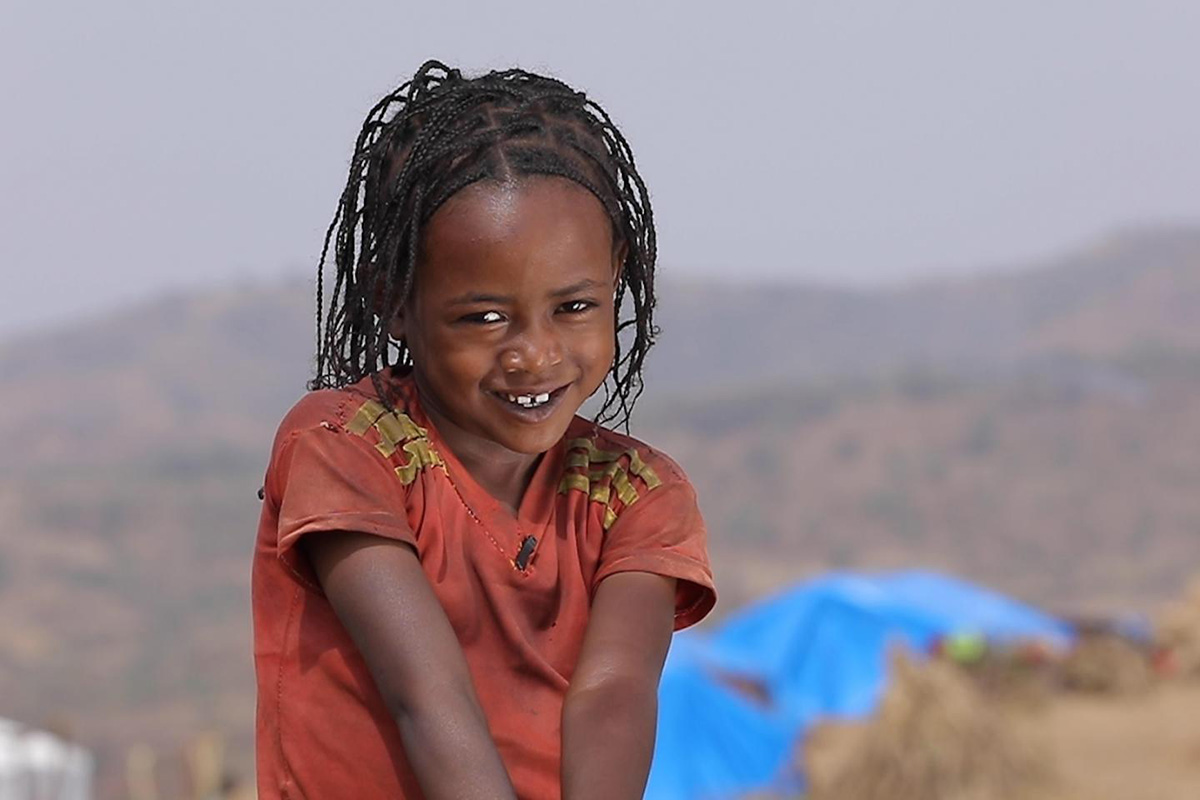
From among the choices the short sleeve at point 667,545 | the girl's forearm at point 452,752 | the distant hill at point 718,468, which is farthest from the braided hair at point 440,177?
the distant hill at point 718,468

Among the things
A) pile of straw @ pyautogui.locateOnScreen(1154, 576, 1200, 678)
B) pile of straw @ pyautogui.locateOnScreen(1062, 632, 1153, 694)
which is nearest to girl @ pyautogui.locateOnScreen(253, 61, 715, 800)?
pile of straw @ pyautogui.locateOnScreen(1062, 632, 1153, 694)

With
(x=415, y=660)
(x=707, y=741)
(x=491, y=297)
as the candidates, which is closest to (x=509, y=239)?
(x=491, y=297)

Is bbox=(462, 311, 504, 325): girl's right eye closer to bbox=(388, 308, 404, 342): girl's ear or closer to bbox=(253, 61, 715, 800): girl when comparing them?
bbox=(253, 61, 715, 800): girl

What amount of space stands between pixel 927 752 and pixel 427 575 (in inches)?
442

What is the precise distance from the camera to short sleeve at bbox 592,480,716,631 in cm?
194

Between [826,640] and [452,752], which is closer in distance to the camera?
[452,752]

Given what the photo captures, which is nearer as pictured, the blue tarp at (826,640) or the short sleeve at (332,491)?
the short sleeve at (332,491)

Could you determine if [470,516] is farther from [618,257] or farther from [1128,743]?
[1128,743]

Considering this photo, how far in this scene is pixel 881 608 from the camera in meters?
18.8

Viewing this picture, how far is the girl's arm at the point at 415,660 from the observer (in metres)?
1.76

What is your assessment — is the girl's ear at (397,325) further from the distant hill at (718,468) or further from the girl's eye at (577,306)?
the distant hill at (718,468)

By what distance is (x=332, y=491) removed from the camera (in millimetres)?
1815

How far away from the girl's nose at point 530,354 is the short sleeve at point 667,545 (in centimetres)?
20

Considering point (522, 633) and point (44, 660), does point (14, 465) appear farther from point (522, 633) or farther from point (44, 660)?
point (522, 633)
